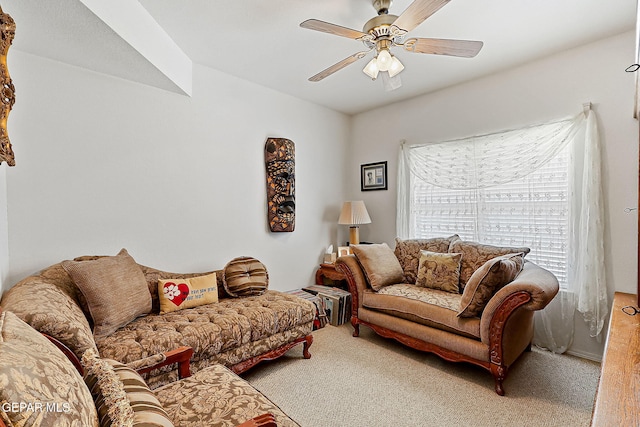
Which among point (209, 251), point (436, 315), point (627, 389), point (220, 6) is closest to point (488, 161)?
point (436, 315)

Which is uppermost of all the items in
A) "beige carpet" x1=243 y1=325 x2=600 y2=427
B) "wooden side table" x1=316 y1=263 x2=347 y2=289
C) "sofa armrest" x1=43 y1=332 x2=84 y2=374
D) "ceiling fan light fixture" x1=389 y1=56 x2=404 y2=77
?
"ceiling fan light fixture" x1=389 y1=56 x2=404 y2=77

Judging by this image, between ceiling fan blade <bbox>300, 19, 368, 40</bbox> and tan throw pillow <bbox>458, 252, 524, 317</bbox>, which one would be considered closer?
ceiling fan blade <bbox>300, 19, 368, 40</bbox>

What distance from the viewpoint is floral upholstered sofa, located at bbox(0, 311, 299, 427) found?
599 mm

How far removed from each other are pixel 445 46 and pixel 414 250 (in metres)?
2.00

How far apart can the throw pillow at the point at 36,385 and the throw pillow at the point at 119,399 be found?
0.19 feet

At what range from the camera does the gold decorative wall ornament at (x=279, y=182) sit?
3.47m

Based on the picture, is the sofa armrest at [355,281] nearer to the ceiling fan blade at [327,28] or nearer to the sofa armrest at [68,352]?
the ceiling fan blade at [327,28]

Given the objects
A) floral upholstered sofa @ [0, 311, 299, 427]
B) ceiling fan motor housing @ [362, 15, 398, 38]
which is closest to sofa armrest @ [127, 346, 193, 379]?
floral upholstered sofa @ [0, 311, 299, 427]

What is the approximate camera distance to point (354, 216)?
394 centimetres

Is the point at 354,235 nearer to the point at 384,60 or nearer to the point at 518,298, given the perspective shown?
the point at 518,298

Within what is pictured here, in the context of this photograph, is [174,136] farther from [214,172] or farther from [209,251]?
[209,251]

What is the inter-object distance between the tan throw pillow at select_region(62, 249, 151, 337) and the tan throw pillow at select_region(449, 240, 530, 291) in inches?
106

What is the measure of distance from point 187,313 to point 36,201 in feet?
4.28

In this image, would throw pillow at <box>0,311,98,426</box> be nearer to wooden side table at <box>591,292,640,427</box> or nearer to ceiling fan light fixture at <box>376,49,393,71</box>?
wooden side table at <box>591,292,640,427</box>
